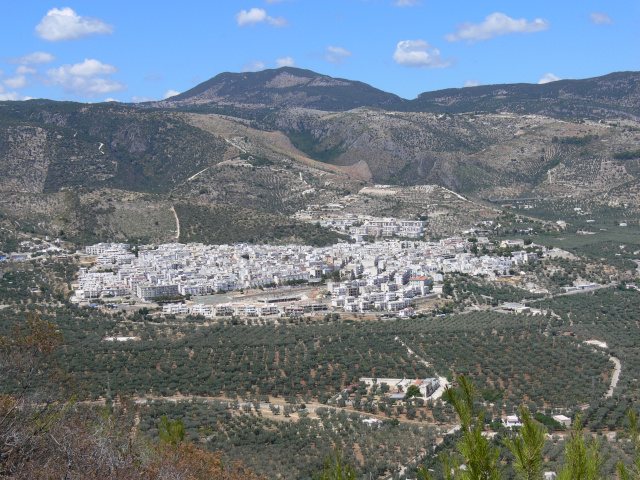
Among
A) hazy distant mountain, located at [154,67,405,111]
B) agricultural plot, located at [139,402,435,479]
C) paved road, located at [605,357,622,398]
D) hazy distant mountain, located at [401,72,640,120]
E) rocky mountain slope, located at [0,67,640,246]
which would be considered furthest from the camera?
hazy distant mountain, located at [154,67,405,111]

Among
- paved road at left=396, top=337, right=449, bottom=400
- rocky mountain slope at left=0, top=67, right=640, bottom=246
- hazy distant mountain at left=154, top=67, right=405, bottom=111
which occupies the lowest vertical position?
paved road at left=396, top=337, right=449, bottom=400

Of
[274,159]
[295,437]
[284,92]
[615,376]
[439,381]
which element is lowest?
[615,376]

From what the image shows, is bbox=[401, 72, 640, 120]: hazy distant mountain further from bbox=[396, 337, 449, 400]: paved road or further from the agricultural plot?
the agricultural plot

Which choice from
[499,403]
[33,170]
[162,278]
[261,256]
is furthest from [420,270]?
[33,170]

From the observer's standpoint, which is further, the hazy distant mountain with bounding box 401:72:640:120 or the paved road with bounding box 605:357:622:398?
the hazy distant mountain with bounding box 401:72:640:120

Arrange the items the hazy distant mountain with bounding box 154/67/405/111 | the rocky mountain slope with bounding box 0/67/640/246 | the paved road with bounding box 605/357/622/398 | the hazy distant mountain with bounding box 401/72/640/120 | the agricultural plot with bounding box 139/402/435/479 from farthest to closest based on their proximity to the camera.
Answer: the hazy distant mountain with bounding box 154/67/405/111 < the hazy distant mountain with bounding box 401/72/640/120 < the rocky mountain slope with bounding box 0/67/640/246 < the paved road with bounding box 605/357/622/398 < the agricultural plot with bounding box 139/402/435/479

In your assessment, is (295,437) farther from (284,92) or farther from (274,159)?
(284,92)

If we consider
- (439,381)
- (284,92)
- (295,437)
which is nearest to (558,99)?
(284,92)

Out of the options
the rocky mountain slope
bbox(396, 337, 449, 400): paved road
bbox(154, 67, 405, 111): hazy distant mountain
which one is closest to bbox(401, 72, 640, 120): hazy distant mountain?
the rocky mountain slope

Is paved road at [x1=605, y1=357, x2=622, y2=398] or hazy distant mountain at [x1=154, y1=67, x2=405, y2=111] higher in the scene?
hazy distant mountain at [x1=154, y1=67, x2=405, y2=111]
